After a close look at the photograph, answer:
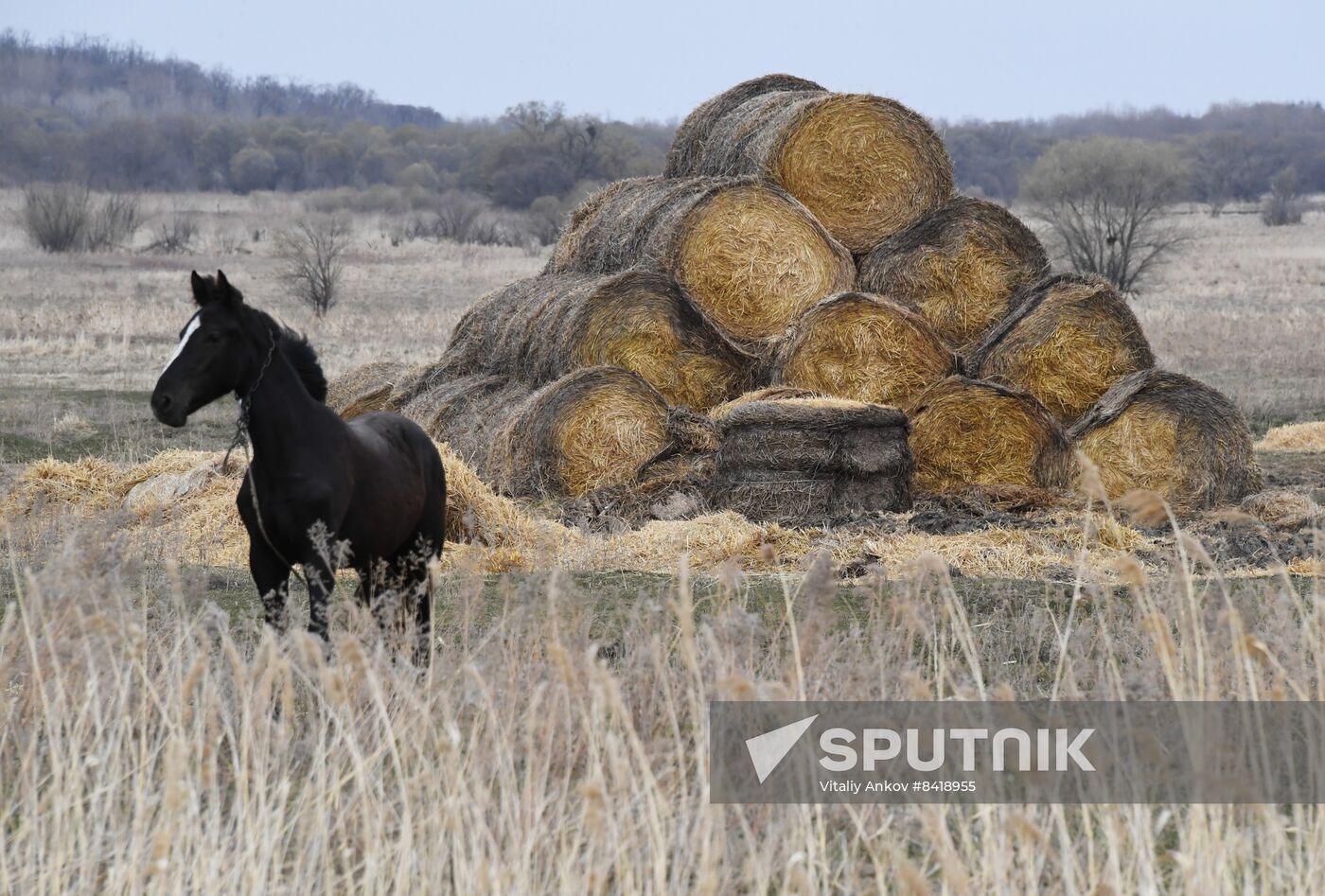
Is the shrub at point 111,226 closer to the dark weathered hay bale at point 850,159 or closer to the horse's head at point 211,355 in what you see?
the dark weathered hay bale at point 850,159

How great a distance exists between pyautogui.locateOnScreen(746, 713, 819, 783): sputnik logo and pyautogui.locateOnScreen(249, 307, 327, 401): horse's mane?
266 cm

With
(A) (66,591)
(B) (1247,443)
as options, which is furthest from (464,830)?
(B) (1247,443)

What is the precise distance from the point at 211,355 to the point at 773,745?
9.25 feet

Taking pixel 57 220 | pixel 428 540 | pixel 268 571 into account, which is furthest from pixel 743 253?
pixel 57 220

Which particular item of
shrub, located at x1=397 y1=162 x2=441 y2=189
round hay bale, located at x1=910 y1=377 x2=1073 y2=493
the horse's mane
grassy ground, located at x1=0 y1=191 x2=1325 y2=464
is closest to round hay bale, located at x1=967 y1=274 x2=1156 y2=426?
round hay bale, located at x1=910 y1=377 x2=1073 y2=493

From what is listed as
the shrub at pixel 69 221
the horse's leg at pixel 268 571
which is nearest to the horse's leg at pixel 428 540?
the horse's leg at pixel 268 571

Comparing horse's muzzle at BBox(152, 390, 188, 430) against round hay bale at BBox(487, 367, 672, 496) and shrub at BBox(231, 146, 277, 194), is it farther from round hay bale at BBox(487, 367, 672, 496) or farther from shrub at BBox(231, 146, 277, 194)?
shrub at BBox(231, 146, 277, 194)

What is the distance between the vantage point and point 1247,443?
40.0ft

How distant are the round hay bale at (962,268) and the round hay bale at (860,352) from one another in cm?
63

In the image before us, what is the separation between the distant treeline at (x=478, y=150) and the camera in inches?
3359

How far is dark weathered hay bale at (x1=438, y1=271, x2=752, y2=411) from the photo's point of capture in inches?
495

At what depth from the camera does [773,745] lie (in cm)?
495

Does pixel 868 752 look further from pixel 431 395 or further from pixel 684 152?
pixel 684 152

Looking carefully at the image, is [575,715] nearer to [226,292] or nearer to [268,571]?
[268,571]
